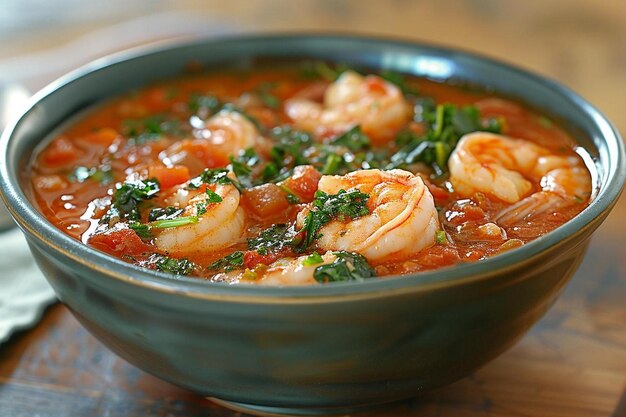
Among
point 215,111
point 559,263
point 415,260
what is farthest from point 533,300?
point 215,111

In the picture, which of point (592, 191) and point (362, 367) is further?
point (592, 191)

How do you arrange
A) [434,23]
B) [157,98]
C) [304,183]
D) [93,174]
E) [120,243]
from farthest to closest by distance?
[434,23]
[157,98]
[93,174]
[304,183]
[120,243]

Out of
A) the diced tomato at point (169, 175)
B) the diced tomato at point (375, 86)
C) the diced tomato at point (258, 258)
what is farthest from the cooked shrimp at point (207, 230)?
the diced tomato at point (375, 86)

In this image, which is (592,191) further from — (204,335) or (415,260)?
(204,335)

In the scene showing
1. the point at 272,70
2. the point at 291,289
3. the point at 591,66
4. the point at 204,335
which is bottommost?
the point at 591,66

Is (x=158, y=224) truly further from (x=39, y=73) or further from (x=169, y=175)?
(x=39, y=73)

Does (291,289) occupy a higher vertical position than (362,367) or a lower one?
higher

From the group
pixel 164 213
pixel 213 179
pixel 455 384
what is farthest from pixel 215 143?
pixel 455 384
